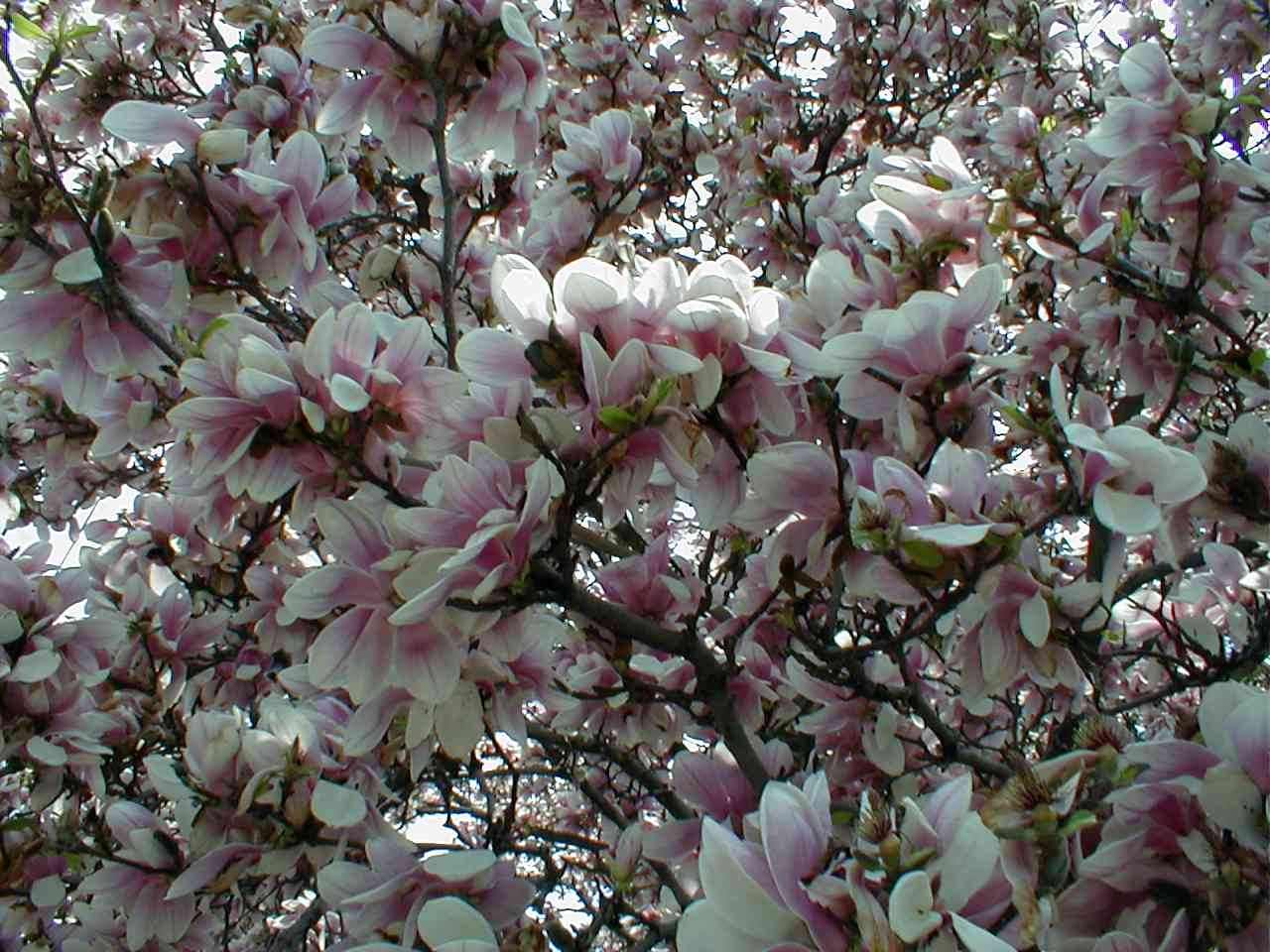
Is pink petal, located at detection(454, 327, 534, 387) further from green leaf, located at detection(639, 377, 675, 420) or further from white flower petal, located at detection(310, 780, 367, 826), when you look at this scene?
white flower petal, located at detection(310, 780, 367, 826)

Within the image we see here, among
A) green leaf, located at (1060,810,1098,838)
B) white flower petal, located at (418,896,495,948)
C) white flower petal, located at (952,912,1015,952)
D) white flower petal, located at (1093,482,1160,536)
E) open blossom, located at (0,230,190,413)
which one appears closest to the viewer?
white flower petal, located at (952,912,1015,952)

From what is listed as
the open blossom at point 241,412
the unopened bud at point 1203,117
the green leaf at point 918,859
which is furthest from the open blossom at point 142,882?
the unopened bud at point 1203,117

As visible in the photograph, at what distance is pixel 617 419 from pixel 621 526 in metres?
0.97

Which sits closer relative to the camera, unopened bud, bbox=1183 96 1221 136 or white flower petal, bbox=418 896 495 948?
white flower petal, bbox=418 896 495 948

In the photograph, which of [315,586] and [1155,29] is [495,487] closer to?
[315,586]

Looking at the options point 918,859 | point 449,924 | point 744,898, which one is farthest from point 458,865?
point 918,859

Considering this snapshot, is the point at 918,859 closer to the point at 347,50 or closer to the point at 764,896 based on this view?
the point at 764,896

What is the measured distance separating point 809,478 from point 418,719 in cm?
53

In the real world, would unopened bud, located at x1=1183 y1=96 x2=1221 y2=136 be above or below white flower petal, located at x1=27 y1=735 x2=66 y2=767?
above

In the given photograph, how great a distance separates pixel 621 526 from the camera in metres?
1.89

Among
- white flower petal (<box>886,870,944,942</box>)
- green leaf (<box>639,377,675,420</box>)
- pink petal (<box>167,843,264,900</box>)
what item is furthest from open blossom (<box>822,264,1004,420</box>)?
pink petal (<box>167,843,264,900</box>)

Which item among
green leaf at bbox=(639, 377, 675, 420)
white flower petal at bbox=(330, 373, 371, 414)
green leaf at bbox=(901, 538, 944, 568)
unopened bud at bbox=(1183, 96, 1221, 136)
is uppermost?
unopened bud at bbox=(1183, 96, 1221, 136)

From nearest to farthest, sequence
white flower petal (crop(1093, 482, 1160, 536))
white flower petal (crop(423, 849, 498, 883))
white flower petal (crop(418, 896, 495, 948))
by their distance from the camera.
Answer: white flower petal (crop(1093, 482, 1160, 536)), white flower petal (crop(418, 896, 495, 948)), white flower petal (crop(423, 849, 498, 883))

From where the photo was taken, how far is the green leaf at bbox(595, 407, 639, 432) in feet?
3.04
